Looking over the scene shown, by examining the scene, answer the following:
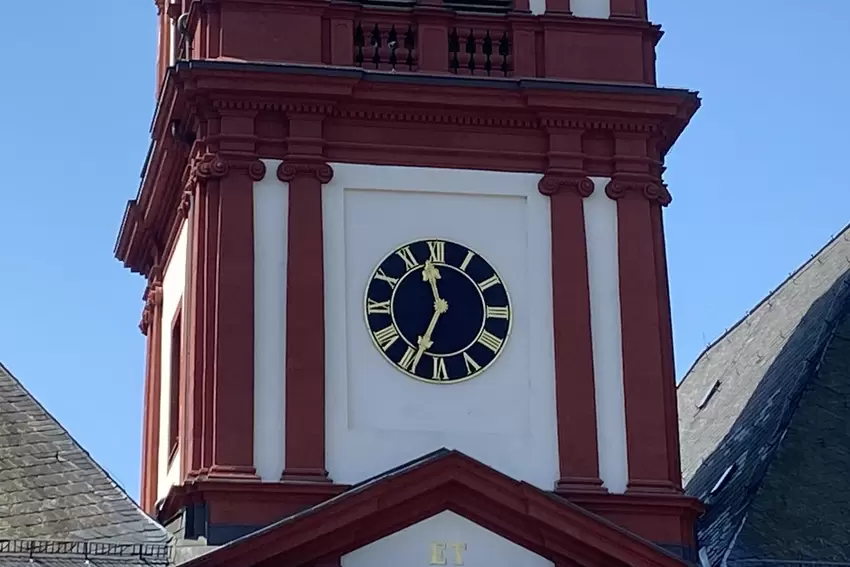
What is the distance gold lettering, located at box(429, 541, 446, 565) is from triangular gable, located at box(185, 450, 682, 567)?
→ 0.28m

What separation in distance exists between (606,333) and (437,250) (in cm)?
189

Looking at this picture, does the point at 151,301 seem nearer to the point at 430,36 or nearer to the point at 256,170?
the point at 256,170

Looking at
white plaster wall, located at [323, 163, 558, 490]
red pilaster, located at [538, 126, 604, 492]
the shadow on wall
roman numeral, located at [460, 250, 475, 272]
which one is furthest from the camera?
the shadow on wall

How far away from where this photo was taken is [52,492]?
21547 mm

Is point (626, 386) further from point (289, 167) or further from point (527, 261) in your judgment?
point (289, 167)

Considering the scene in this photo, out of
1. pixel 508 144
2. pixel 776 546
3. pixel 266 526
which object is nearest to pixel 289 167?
pixel 508 144

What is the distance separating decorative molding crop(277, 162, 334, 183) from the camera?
22125 millimetres

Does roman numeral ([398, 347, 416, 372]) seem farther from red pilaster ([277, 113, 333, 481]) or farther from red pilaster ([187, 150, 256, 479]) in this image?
red pilaster ([187, 150, 256, 479])

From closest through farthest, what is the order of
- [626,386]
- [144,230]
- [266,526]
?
[266,526], [626,386], [144,230]

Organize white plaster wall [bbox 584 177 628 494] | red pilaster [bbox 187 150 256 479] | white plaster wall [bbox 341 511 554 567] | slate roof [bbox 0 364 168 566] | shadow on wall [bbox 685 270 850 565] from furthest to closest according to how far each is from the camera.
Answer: shadow on wall [bbox 685 270 850 565] → white plaster wall [bbox 584 177 628 494] → red pilaster [bbox 187 150 256 479] → slate roof [bbox 0 364 168 566] → white plaster wall [bbox 341 511 554 567]

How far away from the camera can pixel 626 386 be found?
2198 centimetres

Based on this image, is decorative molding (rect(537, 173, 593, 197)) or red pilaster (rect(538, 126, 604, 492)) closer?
red pilaster (rect(538, 126, 604, 492))

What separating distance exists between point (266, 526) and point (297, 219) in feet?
10.6

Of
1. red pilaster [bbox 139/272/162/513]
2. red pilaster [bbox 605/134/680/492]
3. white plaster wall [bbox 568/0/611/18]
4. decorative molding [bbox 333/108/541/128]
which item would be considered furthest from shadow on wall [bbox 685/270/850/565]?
red pilaster [bbox 139/272/162/513]
